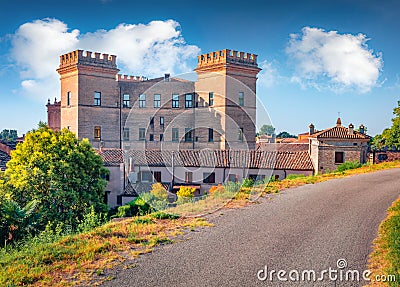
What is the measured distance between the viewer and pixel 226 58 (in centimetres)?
3275

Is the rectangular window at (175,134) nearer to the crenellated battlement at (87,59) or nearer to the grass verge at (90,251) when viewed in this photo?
the crenellated battlement at (87,59)

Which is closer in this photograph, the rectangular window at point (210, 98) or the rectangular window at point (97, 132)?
the rectangular window at point (210, 98)

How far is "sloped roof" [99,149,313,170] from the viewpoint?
29.8 meters

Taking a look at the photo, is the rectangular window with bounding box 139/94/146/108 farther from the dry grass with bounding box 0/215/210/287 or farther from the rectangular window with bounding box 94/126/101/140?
the dry grass with bounding box 0/215/210/287

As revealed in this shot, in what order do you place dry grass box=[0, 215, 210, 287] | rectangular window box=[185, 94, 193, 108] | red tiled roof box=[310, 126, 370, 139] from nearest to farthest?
dry grass box=[0, 215, 210, 287] → red tiled roof box=[310, 126, 370, 139] → rectangular window box=[185, 94, 193, 108]

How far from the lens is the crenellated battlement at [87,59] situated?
34844mm

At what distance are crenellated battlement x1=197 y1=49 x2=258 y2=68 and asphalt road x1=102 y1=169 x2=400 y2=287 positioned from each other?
876 inches

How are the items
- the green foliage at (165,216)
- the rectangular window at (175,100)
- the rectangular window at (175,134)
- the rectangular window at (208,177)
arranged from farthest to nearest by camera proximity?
1. the rectangular window at (175,100)
2. the rectangular window at (175,134)
3. the rectangular window at (208,177)
4. the green foliage at (165,216)

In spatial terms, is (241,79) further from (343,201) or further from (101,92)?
(343,201)

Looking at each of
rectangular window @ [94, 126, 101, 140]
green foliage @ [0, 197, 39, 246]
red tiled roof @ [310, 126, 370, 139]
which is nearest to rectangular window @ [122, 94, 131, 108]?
rectangular window @ [94, 126, 101, 140]

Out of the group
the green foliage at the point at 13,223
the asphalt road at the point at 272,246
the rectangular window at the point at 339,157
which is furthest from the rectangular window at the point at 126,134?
the asphalt road at the point at 272,246

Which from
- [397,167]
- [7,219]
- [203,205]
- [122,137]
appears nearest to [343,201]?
[203,205]

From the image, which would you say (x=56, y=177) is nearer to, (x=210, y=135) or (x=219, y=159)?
(x=219, y=159)

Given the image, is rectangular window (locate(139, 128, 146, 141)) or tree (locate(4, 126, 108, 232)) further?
rectangular window (locate(139, 128, 146, 141))
